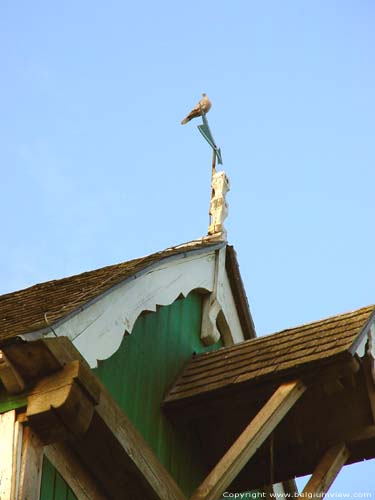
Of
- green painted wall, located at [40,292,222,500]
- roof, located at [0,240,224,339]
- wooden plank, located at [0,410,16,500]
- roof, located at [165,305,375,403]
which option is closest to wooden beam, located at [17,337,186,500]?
wooden plank, located at [0,410,16,500]

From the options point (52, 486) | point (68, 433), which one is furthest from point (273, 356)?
point (68, 433)

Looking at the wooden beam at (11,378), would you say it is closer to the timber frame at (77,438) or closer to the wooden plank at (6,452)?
the timber frame at (77,438)

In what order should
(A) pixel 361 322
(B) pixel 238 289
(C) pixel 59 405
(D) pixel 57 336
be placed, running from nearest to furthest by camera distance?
(C) pixel 59 405 → (D) pixel 57 336 → (A) pixel 361 322 → (B) pixel 238 289

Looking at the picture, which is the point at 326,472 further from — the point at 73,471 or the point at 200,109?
the point at 200,109

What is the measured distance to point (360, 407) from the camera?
7.88 metres

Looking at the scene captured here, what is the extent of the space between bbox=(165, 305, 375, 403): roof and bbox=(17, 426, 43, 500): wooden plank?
2121 mm

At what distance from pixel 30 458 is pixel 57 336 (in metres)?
0.77

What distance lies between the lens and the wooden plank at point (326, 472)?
7.46m

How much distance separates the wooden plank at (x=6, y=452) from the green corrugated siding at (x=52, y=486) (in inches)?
15.0

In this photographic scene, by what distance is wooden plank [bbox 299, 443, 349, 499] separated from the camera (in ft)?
24.5

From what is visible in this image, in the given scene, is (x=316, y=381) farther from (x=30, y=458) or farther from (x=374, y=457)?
(x=30, y=458)

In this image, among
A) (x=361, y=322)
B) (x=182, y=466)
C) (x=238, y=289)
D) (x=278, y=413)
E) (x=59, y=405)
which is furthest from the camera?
(x=238, y=289)

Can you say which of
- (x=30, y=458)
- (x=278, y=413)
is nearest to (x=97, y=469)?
(x=30, y=458)

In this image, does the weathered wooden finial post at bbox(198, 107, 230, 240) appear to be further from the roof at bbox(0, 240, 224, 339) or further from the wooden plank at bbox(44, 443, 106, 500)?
the wooden plank at bbox(44, 443, 106, 500)
